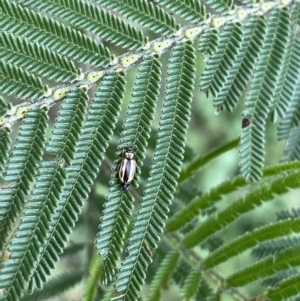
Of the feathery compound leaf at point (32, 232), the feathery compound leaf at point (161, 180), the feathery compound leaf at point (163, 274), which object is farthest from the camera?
the feathery compound leaf at point (163, 274)

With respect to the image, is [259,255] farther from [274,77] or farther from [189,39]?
[189,39]

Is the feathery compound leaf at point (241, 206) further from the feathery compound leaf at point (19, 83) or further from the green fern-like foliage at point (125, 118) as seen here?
the feathery compound leaf at point (19, 83)

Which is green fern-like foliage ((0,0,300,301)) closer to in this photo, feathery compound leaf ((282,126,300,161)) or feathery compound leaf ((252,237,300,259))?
feathery compound leaf ((282,126,300,161))

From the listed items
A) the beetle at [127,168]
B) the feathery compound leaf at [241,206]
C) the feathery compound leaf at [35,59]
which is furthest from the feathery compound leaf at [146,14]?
the feathery compound leaf at [241,206]

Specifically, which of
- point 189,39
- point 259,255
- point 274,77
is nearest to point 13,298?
point 189,39

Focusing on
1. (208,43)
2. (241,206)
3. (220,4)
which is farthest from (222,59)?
(241,206)

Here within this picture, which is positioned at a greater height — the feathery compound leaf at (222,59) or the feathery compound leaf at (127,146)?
the feathery compound leaf at (222,59)

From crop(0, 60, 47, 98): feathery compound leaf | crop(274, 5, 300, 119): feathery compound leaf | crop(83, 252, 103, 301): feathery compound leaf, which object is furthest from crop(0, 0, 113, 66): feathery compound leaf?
crop(83, 252, 103, 301): feathery compound leaf
